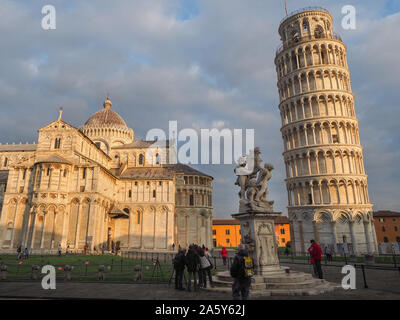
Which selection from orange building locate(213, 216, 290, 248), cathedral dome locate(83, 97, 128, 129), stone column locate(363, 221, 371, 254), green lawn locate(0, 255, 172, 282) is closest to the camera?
green lawn locate(0, 255, 172, 282)

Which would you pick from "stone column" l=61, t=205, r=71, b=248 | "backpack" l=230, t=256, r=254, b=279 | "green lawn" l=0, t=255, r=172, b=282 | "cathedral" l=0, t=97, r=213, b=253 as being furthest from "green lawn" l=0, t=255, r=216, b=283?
"cathedral" l=0, t=97, r=213, b=253

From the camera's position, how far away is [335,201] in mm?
38719

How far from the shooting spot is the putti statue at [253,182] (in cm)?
1188

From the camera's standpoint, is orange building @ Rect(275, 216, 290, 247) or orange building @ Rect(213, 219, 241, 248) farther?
orange building @ Rect(213, 219, 241, 248)

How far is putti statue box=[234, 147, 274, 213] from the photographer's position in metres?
11.9

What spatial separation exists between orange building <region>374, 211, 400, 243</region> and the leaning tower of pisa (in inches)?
1677

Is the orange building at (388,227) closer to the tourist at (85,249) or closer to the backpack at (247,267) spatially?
the tourist at (85,249)

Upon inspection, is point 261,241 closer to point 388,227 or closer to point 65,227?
point 65,227

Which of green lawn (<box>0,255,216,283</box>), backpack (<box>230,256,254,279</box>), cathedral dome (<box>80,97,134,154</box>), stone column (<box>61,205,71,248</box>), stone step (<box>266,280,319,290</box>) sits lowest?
green lawn (<box>0,255,216,283</box>)

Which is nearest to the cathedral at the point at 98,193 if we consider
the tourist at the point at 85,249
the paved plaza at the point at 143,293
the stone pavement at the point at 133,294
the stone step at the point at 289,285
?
the tourist at the point at 85,249

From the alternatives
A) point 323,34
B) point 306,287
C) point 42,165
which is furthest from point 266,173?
point 323,34

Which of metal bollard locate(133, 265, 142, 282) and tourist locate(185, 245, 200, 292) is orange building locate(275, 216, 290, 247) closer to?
metal bollard locate(133, 265, 142, 282)
